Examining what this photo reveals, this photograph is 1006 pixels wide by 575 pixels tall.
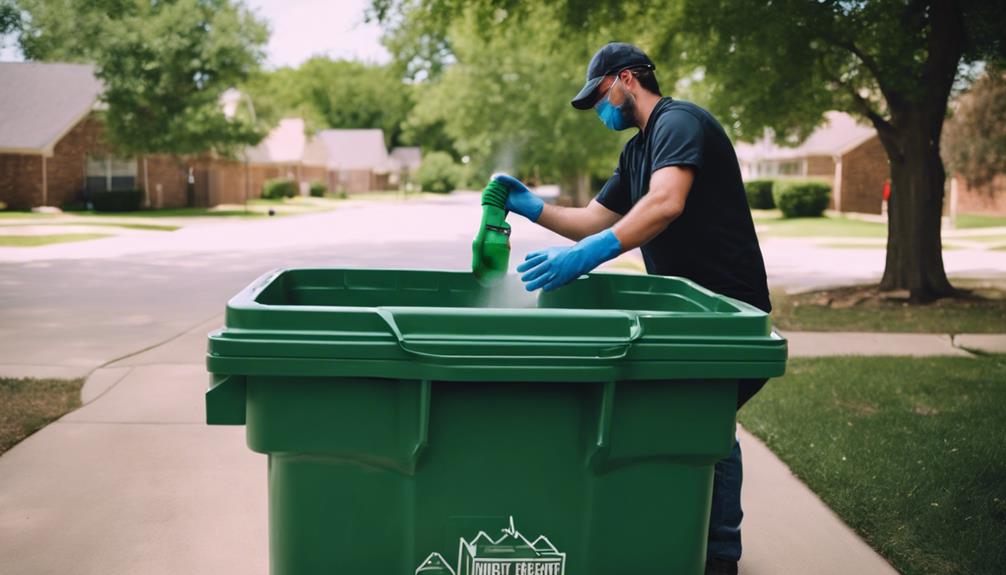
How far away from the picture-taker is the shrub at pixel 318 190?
5978 cm

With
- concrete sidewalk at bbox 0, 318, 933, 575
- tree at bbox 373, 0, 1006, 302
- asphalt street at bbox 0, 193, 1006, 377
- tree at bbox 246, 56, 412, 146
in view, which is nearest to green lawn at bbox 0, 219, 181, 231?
asphalt street at bbox 0, 193, 1006, 377

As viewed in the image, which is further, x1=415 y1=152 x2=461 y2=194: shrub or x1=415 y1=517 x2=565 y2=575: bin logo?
x1=415 y1=152 x2=461 y2=194: shrub

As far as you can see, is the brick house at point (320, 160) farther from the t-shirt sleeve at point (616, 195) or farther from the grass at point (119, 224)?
the t-shirt sleeve at point (616, 195)

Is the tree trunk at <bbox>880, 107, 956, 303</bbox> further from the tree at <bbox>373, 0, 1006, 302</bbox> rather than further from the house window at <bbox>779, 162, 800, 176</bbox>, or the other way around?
the house window at <bbox>779, 162, 800, 176</bbox>

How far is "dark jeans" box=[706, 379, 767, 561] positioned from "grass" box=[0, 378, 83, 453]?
3790 mm

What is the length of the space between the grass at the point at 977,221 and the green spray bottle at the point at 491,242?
3082 centimetres

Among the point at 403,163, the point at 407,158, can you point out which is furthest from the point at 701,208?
the point at 407,158

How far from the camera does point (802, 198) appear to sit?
35594 millimetres

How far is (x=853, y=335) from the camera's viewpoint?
30.5 feet

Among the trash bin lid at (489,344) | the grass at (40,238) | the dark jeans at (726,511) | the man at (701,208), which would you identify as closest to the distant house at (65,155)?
the grass at (40,238)

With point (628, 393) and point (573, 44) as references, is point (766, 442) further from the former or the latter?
point (573, 44)

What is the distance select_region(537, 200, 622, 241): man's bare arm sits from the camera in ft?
11.9

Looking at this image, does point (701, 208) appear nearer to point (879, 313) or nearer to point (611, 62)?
point (611, 62)

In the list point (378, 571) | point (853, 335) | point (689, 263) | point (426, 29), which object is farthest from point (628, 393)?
point (426, 29)
